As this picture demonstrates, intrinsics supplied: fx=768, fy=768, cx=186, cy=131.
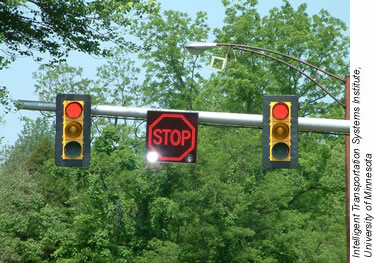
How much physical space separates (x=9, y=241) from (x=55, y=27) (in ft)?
86.4

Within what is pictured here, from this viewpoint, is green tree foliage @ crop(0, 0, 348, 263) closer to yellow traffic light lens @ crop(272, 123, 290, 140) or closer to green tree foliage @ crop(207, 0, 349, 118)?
green tree foliage @ crop(207, 0, 349, 118)

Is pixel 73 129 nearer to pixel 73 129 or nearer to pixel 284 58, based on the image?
pixel 73 129

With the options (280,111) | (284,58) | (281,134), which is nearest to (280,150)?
(281,134)

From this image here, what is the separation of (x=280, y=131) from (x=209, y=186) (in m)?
27.2

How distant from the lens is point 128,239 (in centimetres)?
4359

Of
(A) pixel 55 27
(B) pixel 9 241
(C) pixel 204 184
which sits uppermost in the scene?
(A) pixel 55 27

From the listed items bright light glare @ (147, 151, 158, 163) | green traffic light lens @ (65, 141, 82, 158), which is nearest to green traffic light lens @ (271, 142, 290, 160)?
bright light glare @ (147, 151, 158, 163)

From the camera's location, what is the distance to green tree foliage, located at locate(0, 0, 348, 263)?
38500 mm

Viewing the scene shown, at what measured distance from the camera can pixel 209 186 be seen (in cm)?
3869

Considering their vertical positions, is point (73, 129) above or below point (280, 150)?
above

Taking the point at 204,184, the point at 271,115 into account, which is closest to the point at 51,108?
the point at 271,115

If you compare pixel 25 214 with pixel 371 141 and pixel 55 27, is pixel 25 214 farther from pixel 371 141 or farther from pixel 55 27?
pixel 371 141

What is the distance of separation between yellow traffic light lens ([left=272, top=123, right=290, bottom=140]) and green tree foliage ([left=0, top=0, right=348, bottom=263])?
22577 mm

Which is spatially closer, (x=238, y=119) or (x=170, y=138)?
(x=238, y=119)
